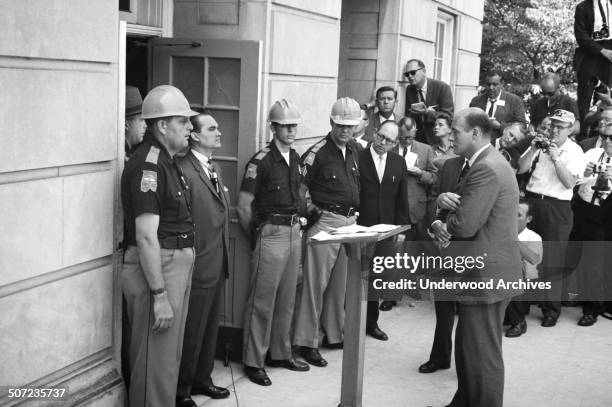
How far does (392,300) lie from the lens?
29.6 ft

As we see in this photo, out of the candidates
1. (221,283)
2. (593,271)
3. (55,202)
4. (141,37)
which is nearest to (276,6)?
(141,37)

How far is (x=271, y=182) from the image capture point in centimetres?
641

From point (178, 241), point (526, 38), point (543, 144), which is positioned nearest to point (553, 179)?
point (543, 144)

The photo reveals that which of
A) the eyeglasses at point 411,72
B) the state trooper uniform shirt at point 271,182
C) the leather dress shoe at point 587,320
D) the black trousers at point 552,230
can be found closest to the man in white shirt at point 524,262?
the black trousers at point 552,230

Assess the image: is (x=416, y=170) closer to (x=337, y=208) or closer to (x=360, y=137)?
(x=360, y=137)

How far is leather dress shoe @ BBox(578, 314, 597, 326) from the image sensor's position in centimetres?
870

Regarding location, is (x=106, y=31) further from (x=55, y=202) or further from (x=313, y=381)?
(x=313, y=381)

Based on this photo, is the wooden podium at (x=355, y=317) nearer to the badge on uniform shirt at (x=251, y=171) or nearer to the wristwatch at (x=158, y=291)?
the wristwatch at (x=158, y=291)

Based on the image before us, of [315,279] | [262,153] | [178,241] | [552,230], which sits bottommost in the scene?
[315,279]

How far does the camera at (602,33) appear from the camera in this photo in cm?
1135

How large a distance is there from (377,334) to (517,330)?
58.1 inches

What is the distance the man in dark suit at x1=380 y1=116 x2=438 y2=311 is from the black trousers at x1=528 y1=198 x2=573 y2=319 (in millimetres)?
1110

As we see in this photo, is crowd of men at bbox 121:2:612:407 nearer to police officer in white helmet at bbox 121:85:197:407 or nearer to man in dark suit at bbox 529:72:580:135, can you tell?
police officer in white helmet at bbox 121:85:197:407

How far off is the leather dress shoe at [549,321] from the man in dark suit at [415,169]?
166 centimetres
